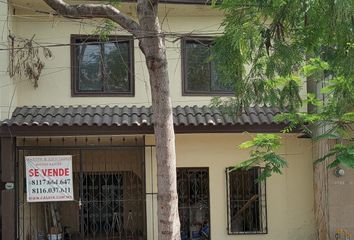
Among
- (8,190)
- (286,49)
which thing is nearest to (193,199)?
(8,190)

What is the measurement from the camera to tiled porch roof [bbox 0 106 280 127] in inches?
441

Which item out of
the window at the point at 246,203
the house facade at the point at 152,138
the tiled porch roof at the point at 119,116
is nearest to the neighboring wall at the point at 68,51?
the house facade at the point at 152,138

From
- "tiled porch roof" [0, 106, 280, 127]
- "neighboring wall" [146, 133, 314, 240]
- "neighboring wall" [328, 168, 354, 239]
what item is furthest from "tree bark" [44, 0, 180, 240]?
"neighboring wall" [328, 168, 354, 239]

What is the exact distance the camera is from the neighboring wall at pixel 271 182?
12.6 m

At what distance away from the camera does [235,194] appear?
12766 mm

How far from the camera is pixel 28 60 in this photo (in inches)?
483

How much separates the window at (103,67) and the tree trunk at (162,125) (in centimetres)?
514

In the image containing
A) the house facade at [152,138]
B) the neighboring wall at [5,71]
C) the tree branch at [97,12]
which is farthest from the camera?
the house facade at [152,138]

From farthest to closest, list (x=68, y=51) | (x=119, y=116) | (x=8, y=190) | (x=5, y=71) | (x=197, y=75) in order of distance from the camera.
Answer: (x=197, y=75), (x=68, y=51), (x=5, y=71), (x=119, y=116), (x=8, y=190)

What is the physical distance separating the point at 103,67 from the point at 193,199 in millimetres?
3556

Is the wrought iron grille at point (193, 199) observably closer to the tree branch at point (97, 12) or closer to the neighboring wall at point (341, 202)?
the neighboring wall at point (341, 202)

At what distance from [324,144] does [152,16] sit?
5.97 m

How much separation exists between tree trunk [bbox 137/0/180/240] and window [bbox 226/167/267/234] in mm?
5561

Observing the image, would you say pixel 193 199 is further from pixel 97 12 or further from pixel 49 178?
pixel 97 12
